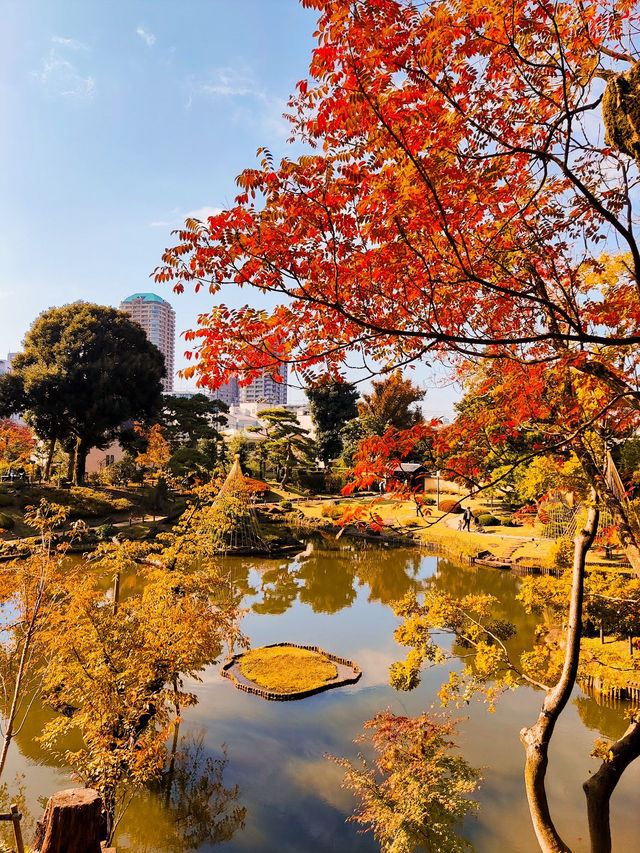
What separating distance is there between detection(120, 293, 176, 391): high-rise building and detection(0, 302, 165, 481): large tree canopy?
75.3 metres

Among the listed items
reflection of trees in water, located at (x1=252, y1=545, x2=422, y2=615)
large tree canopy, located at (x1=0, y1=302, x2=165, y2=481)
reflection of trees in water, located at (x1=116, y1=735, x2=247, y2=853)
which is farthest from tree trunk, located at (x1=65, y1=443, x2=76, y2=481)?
reflection of trees in water, located at (x1=116, y1=735, x2=247, y2=853)

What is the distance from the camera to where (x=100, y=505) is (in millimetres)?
21156

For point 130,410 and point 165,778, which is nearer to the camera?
point 165,778

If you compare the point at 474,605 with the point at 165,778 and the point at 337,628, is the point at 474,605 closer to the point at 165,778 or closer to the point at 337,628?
the point at 165,778

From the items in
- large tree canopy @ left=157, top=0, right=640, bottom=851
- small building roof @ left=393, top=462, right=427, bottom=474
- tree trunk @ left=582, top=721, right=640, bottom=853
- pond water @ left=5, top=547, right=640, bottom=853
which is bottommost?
pond water @ left=5, top=547, right=640, bottom=853

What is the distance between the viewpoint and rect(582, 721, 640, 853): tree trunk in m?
3.17

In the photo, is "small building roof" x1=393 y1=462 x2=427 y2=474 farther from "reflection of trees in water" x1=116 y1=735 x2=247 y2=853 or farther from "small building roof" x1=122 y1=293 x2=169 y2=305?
"small building roof" x1=122 y1=293 x2=169 y2=305

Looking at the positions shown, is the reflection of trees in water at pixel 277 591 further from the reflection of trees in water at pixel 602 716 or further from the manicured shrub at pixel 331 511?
the manicured shrub at pixel 331 511

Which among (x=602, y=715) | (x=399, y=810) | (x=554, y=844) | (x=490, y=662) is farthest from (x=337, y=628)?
(x=554, y=844)

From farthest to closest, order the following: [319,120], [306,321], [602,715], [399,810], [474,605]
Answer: [602,715] < [474,605] < [399,810] < [306,321] < [319,120]

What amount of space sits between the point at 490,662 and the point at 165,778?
4.43 meters

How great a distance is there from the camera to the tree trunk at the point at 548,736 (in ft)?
10.5

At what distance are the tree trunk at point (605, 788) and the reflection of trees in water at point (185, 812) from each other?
381 centimetres

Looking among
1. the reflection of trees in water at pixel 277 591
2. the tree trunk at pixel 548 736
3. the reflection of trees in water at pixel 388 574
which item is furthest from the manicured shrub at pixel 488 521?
the tree trunk at pixel 548 736
